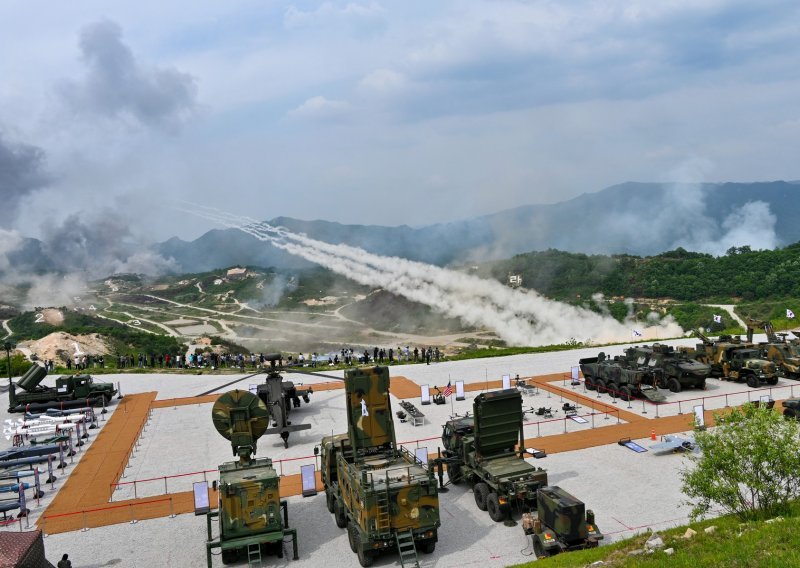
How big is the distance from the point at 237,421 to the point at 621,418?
56.8 feet

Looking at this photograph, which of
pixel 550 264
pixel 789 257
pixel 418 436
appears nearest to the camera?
pixel 418 436

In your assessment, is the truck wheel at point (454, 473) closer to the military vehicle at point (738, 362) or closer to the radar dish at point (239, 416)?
the radar dish at point (239, 416)

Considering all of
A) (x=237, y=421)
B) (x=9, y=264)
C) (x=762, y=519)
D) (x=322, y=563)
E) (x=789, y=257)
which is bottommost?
(x=322, y=563)

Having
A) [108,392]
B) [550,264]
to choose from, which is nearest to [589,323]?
[550,264]

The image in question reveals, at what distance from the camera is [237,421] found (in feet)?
59.4

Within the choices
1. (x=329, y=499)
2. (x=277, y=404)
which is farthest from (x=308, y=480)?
(x=277, y=404)

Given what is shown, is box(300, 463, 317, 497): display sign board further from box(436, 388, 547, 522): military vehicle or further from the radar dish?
box(436, 388, 547, 522): military vehicle

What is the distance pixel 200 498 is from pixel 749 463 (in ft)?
47.7

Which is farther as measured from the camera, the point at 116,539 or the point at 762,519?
the point at 116,539

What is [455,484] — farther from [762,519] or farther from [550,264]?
[550,264]

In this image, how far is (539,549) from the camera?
49.6 ft

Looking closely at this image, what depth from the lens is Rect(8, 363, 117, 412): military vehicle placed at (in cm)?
3473

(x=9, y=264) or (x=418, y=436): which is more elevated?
(x=9, y=264)

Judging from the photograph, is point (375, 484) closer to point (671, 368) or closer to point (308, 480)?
point (308, 480)
